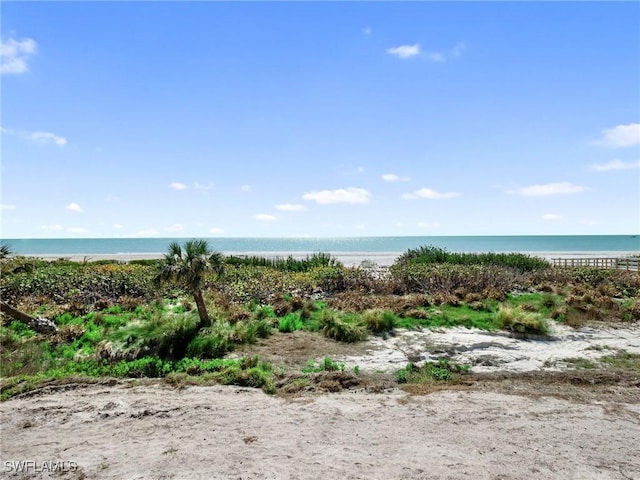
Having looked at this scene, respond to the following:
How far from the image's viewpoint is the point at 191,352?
382 inches

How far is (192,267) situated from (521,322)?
9919 mm

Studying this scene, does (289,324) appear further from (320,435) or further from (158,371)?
(320,435)

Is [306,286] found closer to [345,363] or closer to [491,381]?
[345,363]

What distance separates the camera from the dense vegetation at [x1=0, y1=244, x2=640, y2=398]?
354 inches

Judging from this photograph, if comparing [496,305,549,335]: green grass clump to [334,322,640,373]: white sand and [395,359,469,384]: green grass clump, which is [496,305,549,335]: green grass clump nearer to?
[334,322,640,373]: white sand

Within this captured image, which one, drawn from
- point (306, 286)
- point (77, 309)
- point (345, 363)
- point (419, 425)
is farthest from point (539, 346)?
point (77, 309)

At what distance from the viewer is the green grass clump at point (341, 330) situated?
36.4ft

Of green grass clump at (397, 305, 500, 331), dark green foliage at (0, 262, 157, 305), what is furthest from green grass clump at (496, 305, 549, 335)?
dark green foliage at (0, 262, 157, 305)

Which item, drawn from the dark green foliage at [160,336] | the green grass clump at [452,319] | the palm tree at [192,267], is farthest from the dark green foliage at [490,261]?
the dark green foliage at [160,336]

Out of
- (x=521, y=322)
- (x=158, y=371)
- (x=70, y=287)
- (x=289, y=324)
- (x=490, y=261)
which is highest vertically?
(x=490, y=261)

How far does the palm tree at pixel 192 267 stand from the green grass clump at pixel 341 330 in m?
3.47

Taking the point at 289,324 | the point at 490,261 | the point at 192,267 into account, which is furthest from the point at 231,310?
the point at 490,261

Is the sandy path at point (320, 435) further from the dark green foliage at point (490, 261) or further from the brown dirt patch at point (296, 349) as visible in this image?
the dark green foliage at point (490, 261)

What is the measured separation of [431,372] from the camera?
855 centimetres
